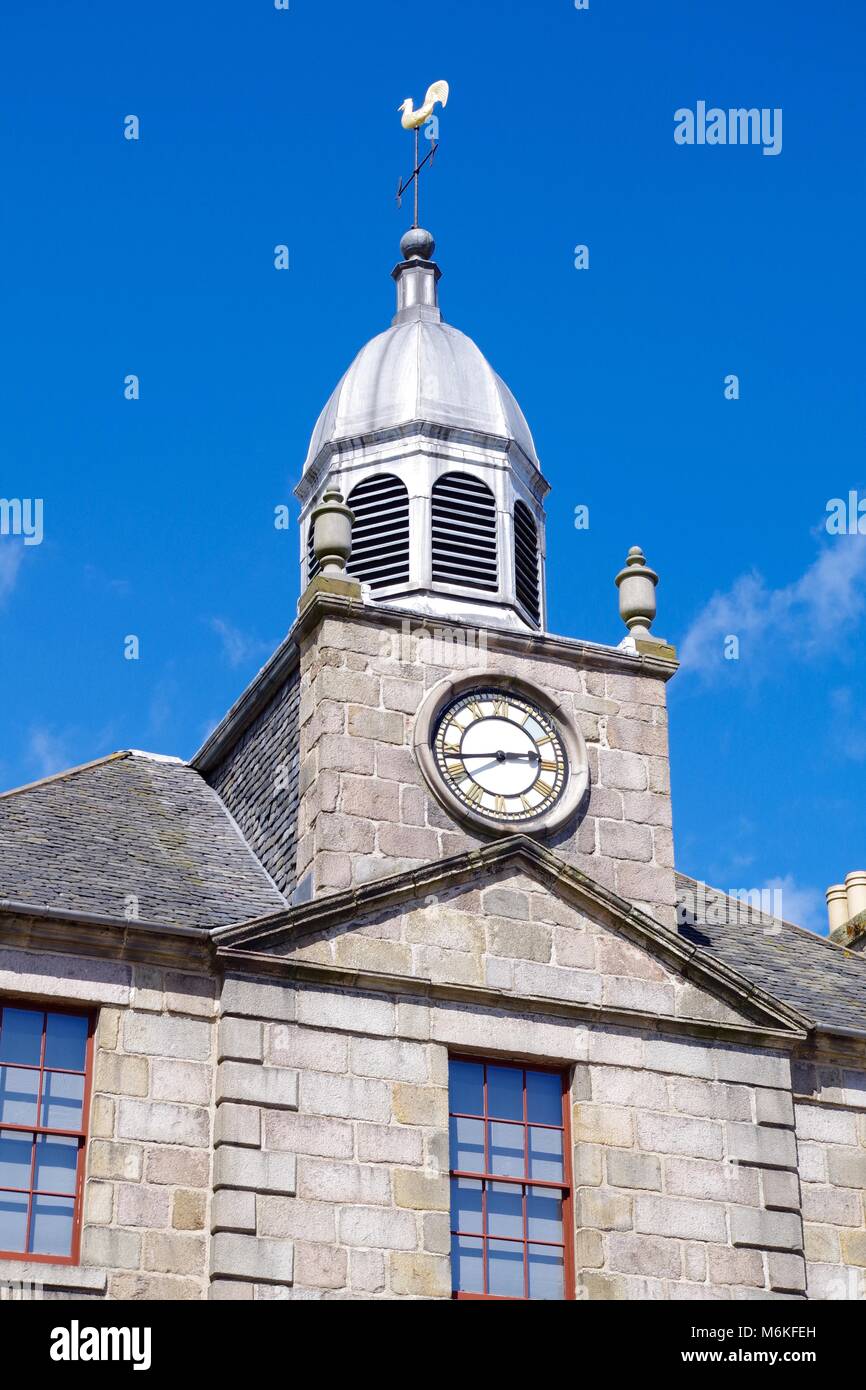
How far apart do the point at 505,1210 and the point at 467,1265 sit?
2.06 ft

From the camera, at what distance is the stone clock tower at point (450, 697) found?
76.5ft

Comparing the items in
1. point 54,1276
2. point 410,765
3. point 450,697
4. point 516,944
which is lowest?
point 54,1276

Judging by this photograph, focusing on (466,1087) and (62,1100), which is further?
(466,1087)

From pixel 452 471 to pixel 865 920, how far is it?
23.5 feet

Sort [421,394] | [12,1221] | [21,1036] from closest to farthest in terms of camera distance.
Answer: [12,1221] < [21,1036] < [421,394]

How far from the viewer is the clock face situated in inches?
937

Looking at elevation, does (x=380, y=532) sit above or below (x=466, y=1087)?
above

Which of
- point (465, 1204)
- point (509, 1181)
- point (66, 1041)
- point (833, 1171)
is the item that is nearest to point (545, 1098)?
point (509, 1181)

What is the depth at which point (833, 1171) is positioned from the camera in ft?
75.9

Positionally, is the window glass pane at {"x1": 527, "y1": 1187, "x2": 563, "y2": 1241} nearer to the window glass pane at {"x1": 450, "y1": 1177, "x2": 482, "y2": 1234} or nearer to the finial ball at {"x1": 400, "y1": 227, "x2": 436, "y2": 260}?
the window glass pane at {"x1": 450, "y1": 1177, "x2": 482, "y2": 1234}

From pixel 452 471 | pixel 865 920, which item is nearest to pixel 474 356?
pixel 452 471

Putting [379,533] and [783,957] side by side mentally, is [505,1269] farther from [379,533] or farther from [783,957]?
[379,533]

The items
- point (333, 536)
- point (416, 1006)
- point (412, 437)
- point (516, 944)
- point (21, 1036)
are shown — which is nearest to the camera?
point (21, 1036)
